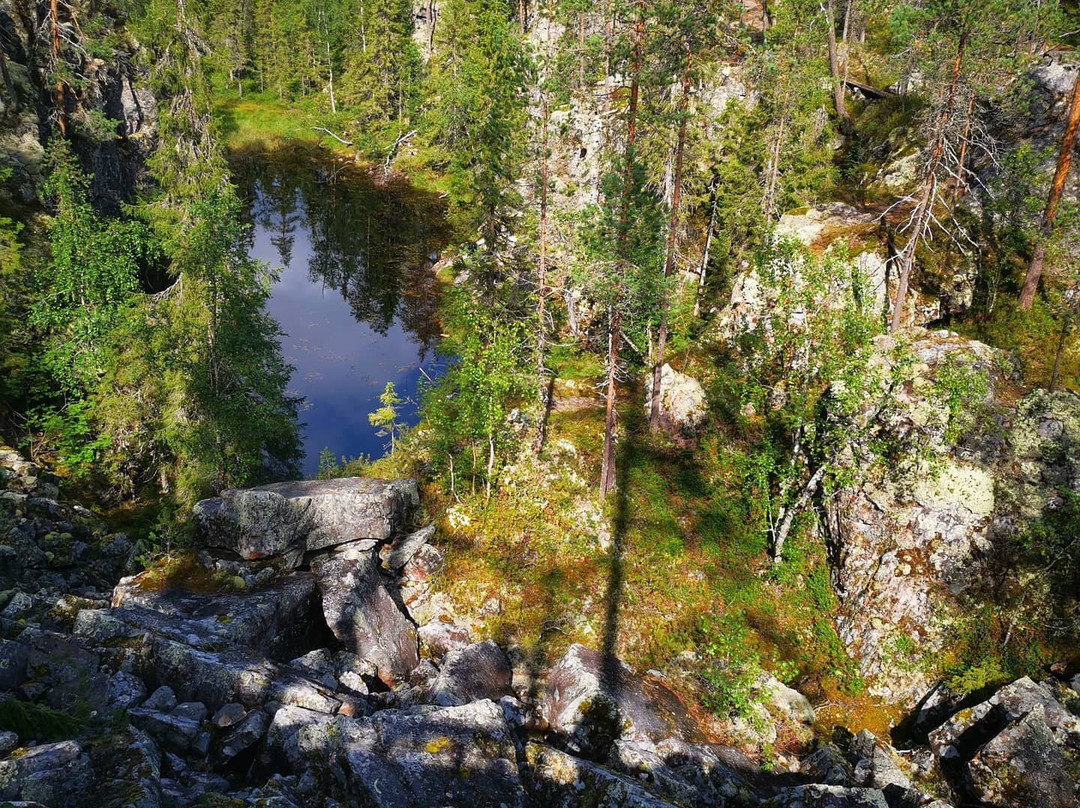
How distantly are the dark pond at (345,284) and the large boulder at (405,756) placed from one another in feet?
64.4

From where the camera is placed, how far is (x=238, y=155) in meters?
71.5

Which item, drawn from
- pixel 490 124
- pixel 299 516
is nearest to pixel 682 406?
pixel 490 124

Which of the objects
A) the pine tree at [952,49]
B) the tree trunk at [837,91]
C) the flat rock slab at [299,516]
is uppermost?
the tree trunk at [837,91]

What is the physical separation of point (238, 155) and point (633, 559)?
246 feet

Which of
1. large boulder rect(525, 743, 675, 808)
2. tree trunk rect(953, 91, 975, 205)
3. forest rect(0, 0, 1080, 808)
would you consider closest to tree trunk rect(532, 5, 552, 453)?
forest rect(0, 0, 1080, 808)

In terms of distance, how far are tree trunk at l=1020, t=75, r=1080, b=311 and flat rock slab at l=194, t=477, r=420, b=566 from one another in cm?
2444

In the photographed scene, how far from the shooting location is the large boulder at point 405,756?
858 centimetres

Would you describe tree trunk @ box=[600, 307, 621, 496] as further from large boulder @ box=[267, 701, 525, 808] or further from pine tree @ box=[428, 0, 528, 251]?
large boulder @ box=[267, 701, 525, 808]

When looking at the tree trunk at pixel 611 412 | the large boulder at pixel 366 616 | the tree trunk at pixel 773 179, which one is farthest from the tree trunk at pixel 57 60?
the tree trunk at pixel 773 179

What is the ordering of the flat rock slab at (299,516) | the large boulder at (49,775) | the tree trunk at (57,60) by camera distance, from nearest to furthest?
the large boulder at (49,775)
the flat rock slab at (299,516)
the tree trunk at (57,60)

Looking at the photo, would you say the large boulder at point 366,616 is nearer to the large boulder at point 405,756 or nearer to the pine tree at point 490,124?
the large boulder at point 405,756

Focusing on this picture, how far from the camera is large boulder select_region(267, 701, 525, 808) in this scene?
858 centimetres

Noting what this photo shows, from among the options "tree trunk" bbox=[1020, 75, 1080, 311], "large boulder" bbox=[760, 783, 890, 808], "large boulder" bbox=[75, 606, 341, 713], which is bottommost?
"large boulder" bbox=[760, 783, 890, 808]

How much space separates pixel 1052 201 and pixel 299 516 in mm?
27745
